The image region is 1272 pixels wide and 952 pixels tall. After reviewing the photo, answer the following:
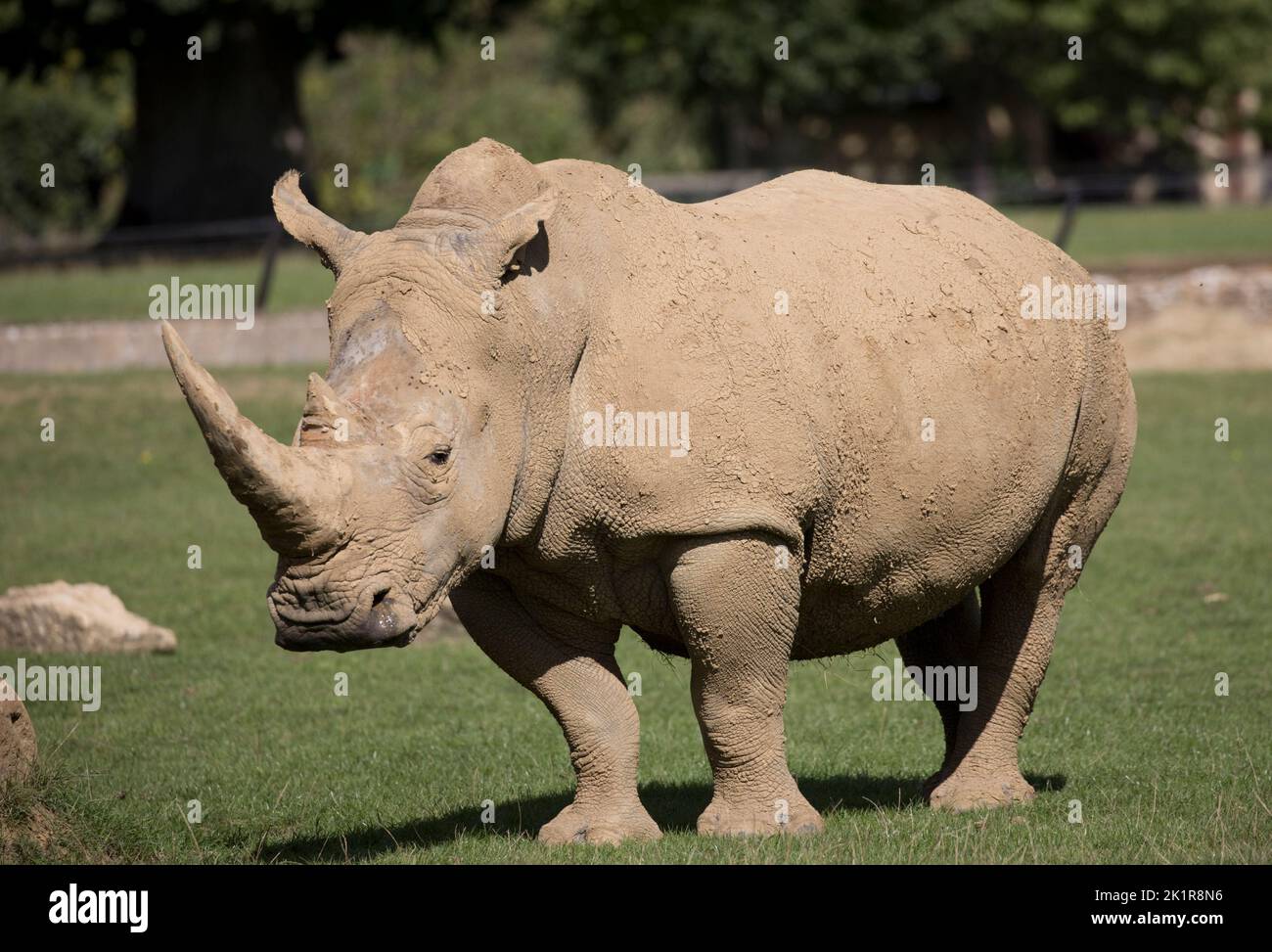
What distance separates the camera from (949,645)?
9.45 metres

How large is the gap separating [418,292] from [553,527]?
→ 1.04m

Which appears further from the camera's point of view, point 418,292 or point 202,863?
point 202,863

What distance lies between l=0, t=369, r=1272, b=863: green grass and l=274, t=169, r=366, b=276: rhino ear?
2.45 metres

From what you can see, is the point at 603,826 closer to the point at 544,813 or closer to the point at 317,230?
the point at 544,813

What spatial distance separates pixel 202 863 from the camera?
26.6 ft

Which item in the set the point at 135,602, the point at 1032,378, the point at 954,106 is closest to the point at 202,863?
the point at 1032,378

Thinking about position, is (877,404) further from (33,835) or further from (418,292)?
(33,835)

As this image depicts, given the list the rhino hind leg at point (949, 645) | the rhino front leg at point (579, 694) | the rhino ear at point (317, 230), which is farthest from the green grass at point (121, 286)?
the rhino ear at point (317, 230)

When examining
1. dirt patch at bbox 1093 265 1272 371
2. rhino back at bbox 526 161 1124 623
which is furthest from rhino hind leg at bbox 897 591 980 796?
dirt patch at bbox 1093 265 1272 371

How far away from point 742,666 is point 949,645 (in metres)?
2.05

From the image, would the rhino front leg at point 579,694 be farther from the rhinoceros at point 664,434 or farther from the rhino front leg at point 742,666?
the rhino front leg at point 742,666

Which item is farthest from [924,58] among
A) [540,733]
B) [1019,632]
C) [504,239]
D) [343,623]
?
[343,623]

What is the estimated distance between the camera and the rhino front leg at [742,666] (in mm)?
7492
